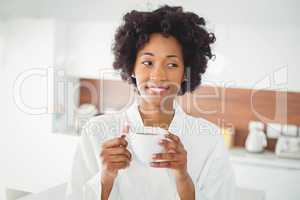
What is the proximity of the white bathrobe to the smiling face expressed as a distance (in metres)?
0.08

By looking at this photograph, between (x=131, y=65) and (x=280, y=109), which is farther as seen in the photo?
(x=280, y=109)

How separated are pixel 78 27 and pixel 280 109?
3.85 ft

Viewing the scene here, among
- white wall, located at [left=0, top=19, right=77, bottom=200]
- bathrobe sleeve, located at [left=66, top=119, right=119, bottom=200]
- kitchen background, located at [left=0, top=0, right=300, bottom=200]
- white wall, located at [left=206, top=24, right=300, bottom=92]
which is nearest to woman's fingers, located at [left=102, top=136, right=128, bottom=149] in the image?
bathrobe sleeve, located at [left=66, top=119, right=119, bottom=200]

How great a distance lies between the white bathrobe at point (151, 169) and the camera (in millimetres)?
996

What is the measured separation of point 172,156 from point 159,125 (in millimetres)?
166

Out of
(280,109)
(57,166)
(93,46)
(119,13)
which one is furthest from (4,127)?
(280,109)

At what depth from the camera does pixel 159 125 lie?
1.05 metres

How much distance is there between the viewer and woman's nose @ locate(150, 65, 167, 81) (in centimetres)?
99

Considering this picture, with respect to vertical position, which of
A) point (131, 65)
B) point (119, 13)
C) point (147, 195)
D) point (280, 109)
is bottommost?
point (147, 195)

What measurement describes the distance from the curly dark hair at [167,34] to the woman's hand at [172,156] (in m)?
0.25

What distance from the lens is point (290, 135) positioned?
2.24 meters

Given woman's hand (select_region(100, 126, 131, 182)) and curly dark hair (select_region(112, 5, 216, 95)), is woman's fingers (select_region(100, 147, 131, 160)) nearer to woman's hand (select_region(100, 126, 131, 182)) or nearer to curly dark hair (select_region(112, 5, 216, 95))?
woman's hand (select_region(100, 126, 131, 182))

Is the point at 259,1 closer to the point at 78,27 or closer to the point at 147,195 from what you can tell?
the point at 78,27

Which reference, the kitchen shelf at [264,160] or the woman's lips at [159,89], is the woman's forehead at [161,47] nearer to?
the woman's lips at [159,89]
